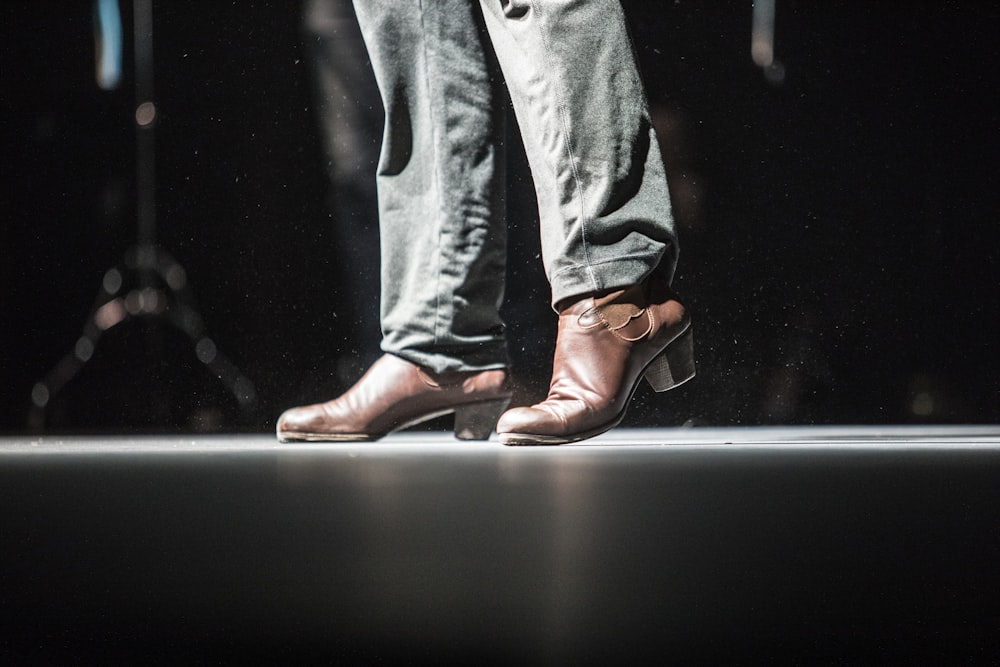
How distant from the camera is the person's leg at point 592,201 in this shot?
35.4 inches

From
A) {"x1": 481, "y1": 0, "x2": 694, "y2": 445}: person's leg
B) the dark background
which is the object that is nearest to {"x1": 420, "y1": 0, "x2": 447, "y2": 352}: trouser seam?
{"x1": 481, "y1": 0, "x2": 694, "y2": 445}: person's leg

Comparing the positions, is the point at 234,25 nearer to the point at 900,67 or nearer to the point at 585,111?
the point at 585,111

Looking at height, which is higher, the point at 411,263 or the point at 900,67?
the point at 900,67

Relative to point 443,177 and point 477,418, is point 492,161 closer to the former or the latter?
point 443,177

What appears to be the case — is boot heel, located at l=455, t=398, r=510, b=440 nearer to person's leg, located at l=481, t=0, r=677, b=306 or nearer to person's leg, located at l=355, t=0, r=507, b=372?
person's leg, located at l=355, t=0, r=507, b=372

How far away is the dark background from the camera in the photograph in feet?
4.62

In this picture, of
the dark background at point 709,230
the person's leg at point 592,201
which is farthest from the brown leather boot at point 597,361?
the dark background at point 709,230

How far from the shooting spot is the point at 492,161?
109 cm

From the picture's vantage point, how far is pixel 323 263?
4.85 ft

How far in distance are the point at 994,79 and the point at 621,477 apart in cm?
124

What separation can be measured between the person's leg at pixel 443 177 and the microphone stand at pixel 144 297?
0.55 m

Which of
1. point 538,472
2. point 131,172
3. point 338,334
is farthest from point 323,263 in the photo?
point 538,472

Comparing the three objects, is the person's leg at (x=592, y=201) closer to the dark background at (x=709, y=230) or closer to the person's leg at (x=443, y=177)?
the person's leg at (x=443, y=177)

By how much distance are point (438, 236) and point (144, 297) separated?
0.73 meters
